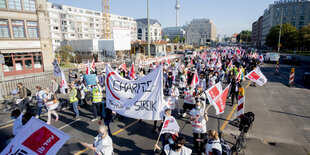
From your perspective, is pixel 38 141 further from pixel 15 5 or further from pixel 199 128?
pixel 15 5

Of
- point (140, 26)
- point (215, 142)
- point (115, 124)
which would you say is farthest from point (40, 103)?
point (140, 26)

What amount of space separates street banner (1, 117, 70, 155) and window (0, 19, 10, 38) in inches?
993

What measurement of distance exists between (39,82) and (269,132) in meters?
17.7

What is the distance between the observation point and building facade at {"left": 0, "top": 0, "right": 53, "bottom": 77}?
21906 millimetres

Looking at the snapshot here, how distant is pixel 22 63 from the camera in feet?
79.1

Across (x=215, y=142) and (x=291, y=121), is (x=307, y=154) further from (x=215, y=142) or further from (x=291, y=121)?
(x=215, y=142)

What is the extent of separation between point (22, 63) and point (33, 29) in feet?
16.4

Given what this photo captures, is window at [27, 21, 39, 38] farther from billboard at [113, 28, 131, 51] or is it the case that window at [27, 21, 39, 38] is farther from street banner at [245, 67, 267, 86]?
street banner at [245, 67, 267, 86]

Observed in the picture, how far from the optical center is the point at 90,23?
73375mm

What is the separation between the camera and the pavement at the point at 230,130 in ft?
21.0

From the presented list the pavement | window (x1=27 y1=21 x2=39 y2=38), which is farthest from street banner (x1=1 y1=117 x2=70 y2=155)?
window (x1=27 y1=21 x2=39 y2=38)

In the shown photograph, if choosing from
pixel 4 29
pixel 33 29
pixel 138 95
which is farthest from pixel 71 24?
pixel 138 95

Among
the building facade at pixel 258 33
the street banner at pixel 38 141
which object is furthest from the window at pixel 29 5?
the building facade at pixel 258 33

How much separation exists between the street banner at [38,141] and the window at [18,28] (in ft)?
84.0
